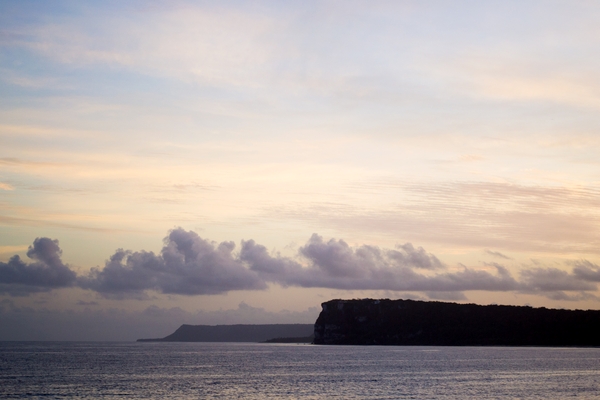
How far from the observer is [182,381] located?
101188 millimetres

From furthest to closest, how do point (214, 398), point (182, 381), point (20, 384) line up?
point (182, 381)
point (20, 384)
point (214, 398)

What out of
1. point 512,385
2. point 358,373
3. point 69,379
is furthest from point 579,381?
point 69,379

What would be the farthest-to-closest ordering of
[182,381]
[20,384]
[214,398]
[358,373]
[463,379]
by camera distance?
[358,373], [463,379], [182,381], [20,384], [214,398]

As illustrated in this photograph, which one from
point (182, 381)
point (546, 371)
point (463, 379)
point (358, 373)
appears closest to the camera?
point (182, 381)

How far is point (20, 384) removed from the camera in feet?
311

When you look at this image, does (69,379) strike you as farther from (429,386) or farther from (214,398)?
(429,386)

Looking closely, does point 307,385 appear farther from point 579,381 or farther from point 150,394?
point 579,381

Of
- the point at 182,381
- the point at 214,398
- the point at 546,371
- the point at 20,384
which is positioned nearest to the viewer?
the point at 214,398

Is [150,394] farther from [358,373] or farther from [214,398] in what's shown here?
[358,373]

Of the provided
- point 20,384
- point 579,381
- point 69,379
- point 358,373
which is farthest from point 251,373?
point 579,381

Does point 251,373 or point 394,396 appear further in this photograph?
point 251,373

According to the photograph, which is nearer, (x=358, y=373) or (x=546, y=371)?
(x=358, y=373)

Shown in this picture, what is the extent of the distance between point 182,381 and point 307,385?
20993 millimetres

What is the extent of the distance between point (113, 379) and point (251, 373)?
27.9 metres
